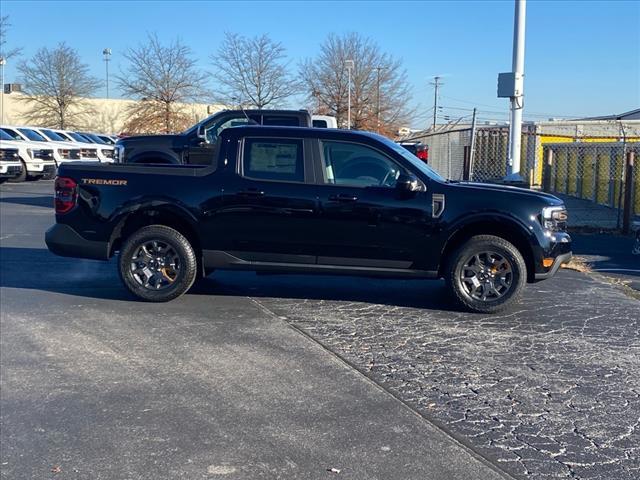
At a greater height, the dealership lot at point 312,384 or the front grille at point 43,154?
the front grille at point 43,154

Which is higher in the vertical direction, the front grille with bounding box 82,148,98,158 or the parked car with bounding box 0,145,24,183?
the front grille with bounding box 82,148,98,158

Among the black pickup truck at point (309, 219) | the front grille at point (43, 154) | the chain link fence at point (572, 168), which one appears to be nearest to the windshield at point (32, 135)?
the front grille at point (43, 154)

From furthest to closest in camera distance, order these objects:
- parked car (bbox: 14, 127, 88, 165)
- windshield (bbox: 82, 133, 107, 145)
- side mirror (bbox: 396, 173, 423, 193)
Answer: windshield (bbox: 82, 133, 107, 145) < parked car (bbox: 14, 127, 88, 165) < side mirror (bbox: 396, 173, 423, 193)

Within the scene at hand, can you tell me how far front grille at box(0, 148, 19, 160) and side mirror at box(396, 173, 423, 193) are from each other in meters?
20.1

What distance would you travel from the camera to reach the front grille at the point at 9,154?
24.6m

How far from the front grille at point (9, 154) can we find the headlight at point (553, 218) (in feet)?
68.4

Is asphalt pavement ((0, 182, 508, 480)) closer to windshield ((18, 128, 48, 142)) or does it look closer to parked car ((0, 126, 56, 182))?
parked car ((0, 126, 56, 182))

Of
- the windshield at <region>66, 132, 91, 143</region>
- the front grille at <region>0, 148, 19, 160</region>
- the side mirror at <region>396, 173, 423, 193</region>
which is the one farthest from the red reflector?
the windshield at <region>66, 132, 91, 143</region>

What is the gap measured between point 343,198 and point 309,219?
413mm

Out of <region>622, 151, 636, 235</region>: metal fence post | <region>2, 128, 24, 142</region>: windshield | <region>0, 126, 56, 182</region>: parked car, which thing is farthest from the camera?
<region>2, 128, 24, 142</region>: windshield

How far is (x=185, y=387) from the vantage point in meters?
5.55

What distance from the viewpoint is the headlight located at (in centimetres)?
781

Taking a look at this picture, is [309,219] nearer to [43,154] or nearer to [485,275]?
[485,275]

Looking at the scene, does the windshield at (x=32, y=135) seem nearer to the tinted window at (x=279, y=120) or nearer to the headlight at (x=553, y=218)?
the tinted window at (x=279, y=120)
